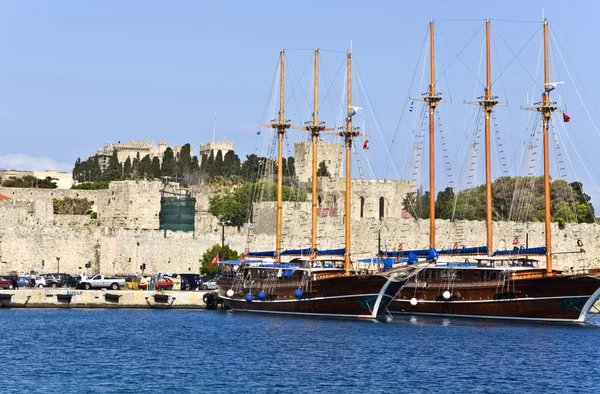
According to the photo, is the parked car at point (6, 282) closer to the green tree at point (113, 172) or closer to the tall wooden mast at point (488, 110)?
the tall wooden mast at point (488, 110)

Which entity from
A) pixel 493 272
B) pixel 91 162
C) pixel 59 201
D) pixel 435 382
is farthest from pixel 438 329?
pixel 91 162

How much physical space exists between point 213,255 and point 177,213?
10339 mm

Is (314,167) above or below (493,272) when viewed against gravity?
above

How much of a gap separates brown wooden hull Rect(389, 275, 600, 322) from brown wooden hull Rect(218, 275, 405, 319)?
2.64 meters

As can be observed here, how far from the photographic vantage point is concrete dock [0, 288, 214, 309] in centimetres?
5547

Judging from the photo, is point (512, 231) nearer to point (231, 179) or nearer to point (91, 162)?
point (231, 179)

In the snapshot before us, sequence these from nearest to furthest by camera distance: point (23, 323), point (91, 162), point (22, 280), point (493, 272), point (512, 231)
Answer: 1. point (23, 323)
2. point (493, 272)
3. point (22, 280)
4. point (512, 231)
5. point (91, 162)

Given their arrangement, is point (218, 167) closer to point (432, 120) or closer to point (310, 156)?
point (310, 156)

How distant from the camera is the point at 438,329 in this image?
158 ft

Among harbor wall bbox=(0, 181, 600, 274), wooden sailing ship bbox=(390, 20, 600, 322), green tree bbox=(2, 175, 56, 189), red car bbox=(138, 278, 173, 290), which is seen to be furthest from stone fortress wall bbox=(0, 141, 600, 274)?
green tree bbox=(2, 175, 56, 189)

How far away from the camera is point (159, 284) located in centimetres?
6291

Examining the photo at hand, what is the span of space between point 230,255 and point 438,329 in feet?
79.7

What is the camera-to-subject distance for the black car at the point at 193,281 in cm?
6512

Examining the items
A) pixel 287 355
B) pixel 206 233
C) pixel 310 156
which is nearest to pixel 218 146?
pixel 310 156
